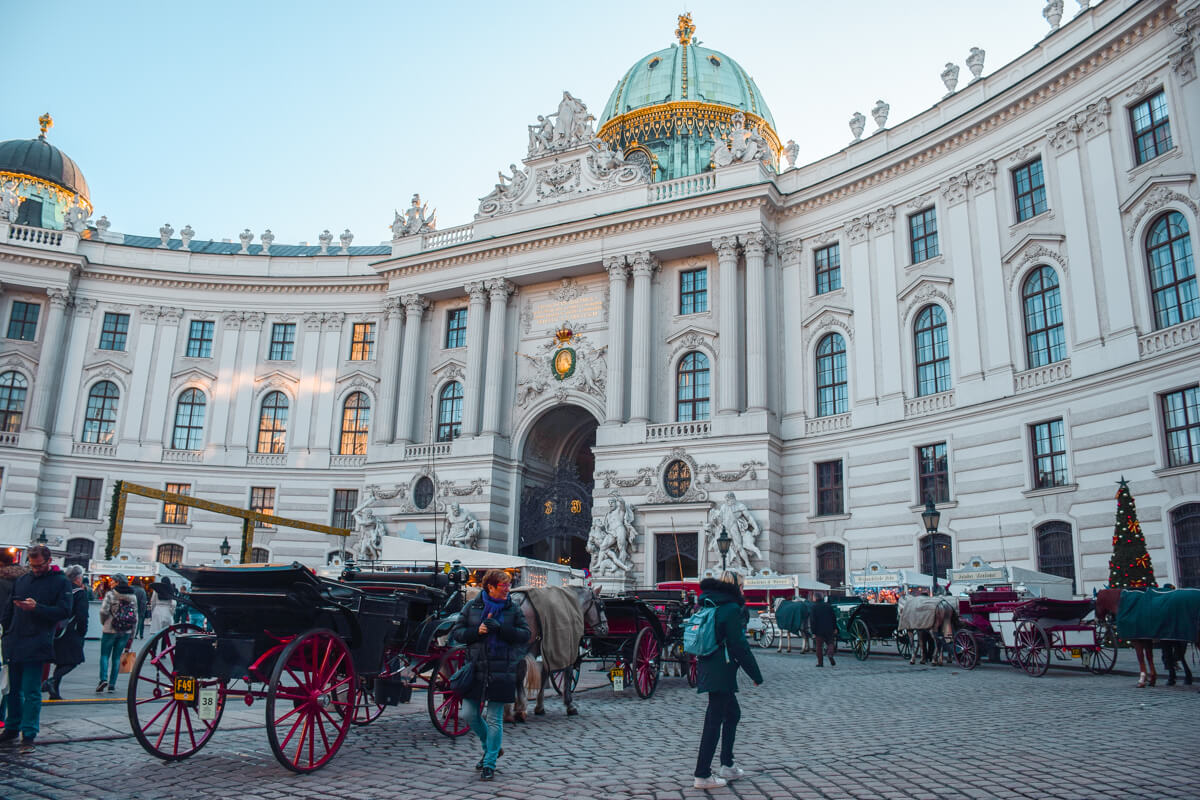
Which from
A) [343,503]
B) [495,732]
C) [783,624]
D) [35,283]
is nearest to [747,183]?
[783,624]

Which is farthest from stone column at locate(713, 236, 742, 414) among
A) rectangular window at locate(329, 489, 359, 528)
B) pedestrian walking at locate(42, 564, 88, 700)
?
pedestrian walking at locate(42, 564, 88, 700)

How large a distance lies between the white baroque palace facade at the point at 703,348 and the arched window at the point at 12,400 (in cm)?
15

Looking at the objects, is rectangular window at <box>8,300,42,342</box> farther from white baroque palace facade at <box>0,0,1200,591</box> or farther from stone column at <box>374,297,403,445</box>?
stone column at <box>374,297,403,445</box>

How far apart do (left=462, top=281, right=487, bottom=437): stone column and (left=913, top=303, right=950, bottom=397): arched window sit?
59.4ft

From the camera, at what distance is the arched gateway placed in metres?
37.6

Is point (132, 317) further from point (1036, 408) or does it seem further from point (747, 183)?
point (1036, 408)

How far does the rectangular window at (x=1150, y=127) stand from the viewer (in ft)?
80.1

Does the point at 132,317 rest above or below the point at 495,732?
above

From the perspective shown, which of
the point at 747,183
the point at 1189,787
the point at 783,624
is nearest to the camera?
the point at 1189,787

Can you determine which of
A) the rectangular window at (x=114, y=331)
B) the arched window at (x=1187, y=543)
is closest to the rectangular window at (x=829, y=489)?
the arched window at (x=1187, y=543)

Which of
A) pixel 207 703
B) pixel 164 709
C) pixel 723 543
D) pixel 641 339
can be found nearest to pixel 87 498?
pixel 641 339

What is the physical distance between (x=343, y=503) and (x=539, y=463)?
10.2 m

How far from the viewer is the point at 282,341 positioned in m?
44.7

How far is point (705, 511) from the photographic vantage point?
3253cm
